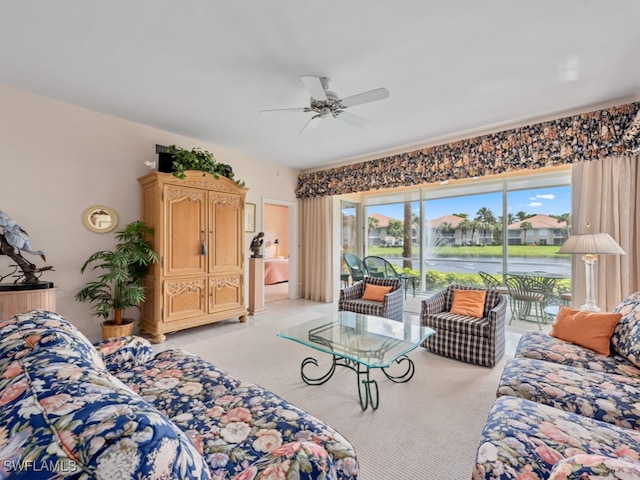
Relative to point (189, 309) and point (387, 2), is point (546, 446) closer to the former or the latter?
point (387, 2)

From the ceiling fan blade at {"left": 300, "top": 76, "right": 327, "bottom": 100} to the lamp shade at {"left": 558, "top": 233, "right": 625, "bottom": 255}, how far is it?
2.78 meters

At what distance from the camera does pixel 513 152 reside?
11.9ft

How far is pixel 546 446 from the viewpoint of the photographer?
116 cm

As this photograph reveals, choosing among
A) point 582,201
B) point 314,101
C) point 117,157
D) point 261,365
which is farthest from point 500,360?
point 117,157

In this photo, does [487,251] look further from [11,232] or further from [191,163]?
[11,232]

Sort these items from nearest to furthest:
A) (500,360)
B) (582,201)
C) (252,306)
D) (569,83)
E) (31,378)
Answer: (31,378)
(569,83)
(500,360)
(582,201)
(252,306)

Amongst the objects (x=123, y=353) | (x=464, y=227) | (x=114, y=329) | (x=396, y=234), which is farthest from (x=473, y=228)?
(x=114, y=329)

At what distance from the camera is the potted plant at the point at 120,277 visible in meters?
3.23

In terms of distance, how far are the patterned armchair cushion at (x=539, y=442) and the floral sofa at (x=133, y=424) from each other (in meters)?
0.56

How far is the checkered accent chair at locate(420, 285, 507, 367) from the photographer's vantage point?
2857mm

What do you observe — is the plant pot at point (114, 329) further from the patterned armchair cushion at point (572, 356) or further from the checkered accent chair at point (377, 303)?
the patterned armchair cushion at point (572, 356)

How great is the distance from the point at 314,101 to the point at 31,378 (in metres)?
2.70

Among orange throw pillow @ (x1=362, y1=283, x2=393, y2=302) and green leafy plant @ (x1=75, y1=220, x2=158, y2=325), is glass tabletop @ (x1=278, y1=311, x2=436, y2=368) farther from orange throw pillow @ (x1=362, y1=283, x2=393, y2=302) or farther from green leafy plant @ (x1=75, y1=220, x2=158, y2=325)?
green leafy plant @ (x1=75, y1=220, x2=158, y2=325)

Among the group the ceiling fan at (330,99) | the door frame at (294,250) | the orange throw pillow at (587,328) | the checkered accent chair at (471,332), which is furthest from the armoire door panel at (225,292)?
the orange throw pillow at (587,328)
